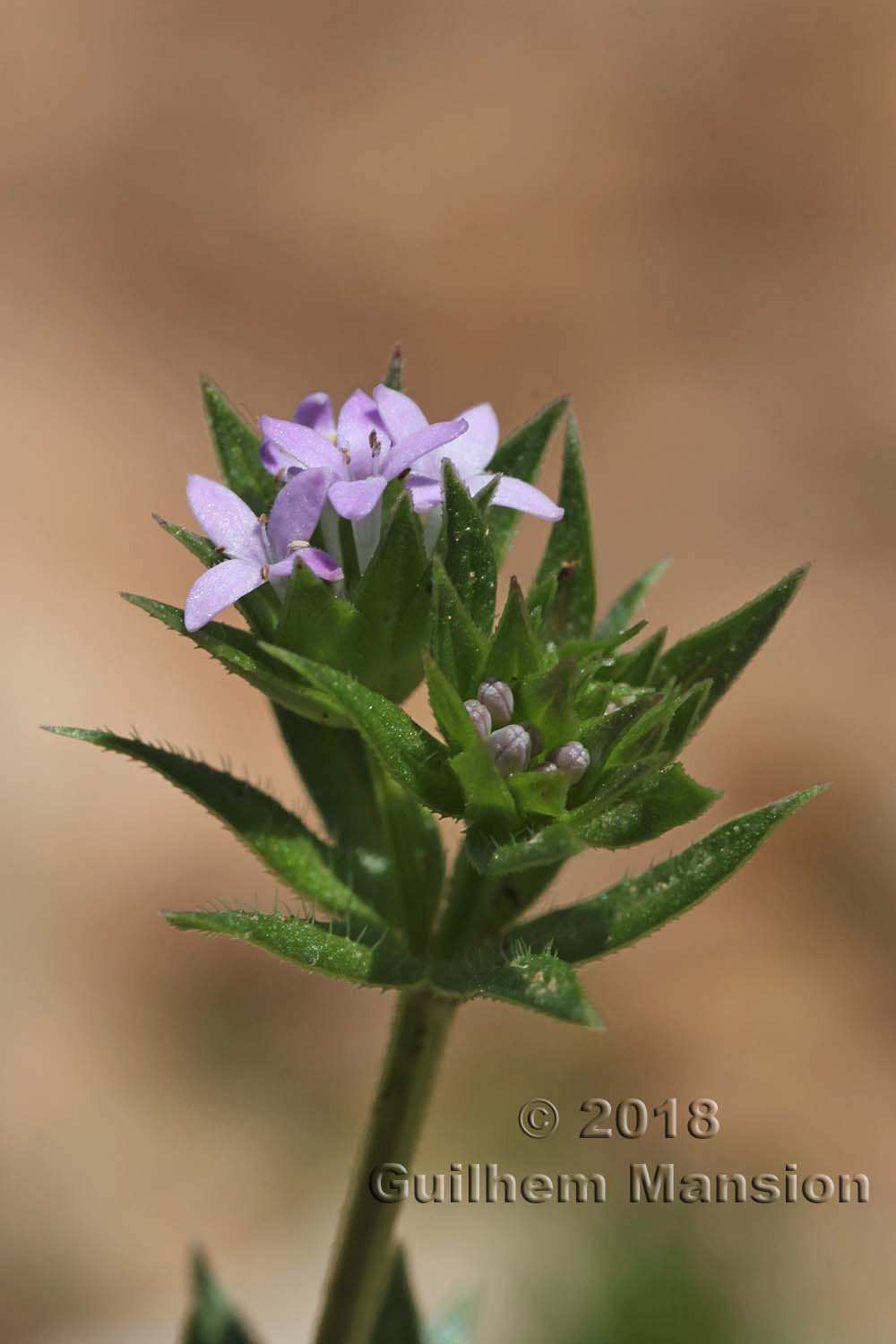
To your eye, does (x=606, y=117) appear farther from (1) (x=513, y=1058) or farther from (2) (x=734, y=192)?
(1) (x=513, y=1058)

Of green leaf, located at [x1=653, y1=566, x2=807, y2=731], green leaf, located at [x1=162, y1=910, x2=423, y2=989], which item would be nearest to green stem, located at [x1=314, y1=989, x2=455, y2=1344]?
green leaf, located at [x1=162, y1=910, x2=423, y2=989]

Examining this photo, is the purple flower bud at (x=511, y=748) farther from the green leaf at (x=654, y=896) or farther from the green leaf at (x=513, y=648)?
the green leaf at (x=654, y=896)

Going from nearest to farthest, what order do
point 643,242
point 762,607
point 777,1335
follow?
point 762,607 → point 777,1335 → point 643,242

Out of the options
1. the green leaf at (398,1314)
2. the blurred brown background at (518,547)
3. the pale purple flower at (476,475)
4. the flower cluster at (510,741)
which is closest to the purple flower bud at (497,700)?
the flower cluster at (510,741)

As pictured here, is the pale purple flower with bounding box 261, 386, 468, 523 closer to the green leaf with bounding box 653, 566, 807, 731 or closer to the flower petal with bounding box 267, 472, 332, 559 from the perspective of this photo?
the flower petal with bounding box 267, 472, 332, 559

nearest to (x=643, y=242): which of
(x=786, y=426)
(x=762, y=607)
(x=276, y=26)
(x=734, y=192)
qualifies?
(x=734, y=192)

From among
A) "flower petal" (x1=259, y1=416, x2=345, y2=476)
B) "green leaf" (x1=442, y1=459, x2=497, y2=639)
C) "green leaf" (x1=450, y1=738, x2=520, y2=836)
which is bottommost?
"green leaf" (x1=450, y1=738, x2=520, y2=836)

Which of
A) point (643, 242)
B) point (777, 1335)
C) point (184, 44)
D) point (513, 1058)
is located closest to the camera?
point (777, 1335)
